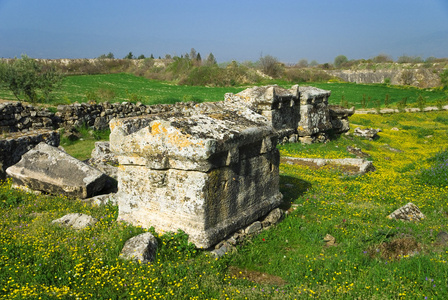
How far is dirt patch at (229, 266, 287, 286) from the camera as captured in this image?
16.5ft

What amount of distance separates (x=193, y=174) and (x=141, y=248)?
126 cm

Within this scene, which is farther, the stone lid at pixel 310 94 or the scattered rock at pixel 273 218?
the stone lid at pixel 310 94

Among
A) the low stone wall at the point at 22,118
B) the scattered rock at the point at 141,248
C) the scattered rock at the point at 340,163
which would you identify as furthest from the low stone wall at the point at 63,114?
the scattered rock at the point at 141,248

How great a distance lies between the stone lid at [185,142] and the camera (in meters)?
5.18

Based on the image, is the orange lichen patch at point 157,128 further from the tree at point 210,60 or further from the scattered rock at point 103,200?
the tree at point 210,60

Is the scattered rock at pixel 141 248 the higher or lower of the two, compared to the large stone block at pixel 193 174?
lower

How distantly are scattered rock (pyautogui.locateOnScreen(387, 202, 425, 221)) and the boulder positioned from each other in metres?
6.16

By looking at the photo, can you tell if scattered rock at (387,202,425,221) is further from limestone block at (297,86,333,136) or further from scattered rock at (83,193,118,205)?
limestone block at (297,86,333,136)

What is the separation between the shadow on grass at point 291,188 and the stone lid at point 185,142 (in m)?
2.22

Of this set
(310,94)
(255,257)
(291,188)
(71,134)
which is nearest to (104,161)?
(291,188)

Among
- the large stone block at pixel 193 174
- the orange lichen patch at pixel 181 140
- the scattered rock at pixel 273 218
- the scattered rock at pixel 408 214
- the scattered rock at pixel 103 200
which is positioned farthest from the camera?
the scattered rock at pixel 103 200

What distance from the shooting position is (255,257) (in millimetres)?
5586

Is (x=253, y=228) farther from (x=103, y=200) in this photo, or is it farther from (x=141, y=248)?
(x=103, y=200)

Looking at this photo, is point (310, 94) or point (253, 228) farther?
point (310, 94)
